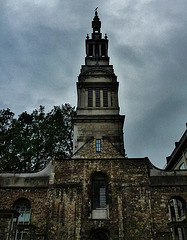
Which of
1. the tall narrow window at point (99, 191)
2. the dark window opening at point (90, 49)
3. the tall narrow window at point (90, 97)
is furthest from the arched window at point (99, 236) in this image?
the dark window opening at point (90, 49)

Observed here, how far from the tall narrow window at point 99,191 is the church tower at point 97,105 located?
3419 millimetres

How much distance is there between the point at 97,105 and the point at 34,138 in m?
8.14

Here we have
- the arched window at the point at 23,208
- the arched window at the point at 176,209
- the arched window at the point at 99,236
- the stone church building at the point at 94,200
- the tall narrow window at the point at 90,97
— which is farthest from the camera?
the tall narrow window at the point at 90,97

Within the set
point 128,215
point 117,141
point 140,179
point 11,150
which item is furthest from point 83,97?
point 128,215

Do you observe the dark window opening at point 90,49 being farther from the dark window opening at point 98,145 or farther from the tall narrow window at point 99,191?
the tall narrow window at point 99,191

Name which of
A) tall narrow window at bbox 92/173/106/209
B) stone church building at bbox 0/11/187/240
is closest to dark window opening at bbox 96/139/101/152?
stone church building at bbox 0/11/187/240

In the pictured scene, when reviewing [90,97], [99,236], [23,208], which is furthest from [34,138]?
[99,236]

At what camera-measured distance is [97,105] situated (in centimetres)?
2748

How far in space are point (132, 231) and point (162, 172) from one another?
495 cm

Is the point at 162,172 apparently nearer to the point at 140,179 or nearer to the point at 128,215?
the point at 140,179

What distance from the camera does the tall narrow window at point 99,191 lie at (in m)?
19.1

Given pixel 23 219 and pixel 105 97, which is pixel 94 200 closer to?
pixel 23 219

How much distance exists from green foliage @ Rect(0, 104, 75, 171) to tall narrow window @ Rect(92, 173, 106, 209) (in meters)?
9.91

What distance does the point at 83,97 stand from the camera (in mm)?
27906
